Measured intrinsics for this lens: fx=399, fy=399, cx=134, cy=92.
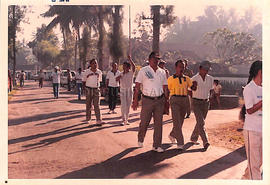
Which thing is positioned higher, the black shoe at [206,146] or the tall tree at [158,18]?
the tall tree at [158,18]

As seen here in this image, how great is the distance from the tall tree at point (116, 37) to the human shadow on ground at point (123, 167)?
22.4m

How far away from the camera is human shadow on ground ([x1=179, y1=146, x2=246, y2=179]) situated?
6.30 m

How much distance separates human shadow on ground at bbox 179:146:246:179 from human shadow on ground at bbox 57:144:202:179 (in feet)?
1.96

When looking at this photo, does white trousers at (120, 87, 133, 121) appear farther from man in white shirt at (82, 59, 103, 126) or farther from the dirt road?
man in white shirt at (82, 59, 103, 126)

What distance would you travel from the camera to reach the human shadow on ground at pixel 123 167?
6.33 metres

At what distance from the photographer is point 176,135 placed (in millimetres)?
8320

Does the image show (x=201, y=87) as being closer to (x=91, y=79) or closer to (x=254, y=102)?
(x=254, y=102)

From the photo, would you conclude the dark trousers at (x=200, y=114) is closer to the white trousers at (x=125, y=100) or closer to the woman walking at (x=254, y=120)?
the woman walking at (x=254, y=120)

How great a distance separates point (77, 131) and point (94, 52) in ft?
191

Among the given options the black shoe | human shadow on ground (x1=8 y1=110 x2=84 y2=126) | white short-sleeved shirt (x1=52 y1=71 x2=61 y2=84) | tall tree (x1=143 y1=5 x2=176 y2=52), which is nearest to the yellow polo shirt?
the black shoe

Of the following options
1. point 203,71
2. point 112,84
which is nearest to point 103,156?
point 203,71

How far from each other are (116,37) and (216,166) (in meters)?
25.6

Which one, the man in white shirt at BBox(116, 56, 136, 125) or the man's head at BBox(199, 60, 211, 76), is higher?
the man's head at BBox(199, 60, 211, 76)
